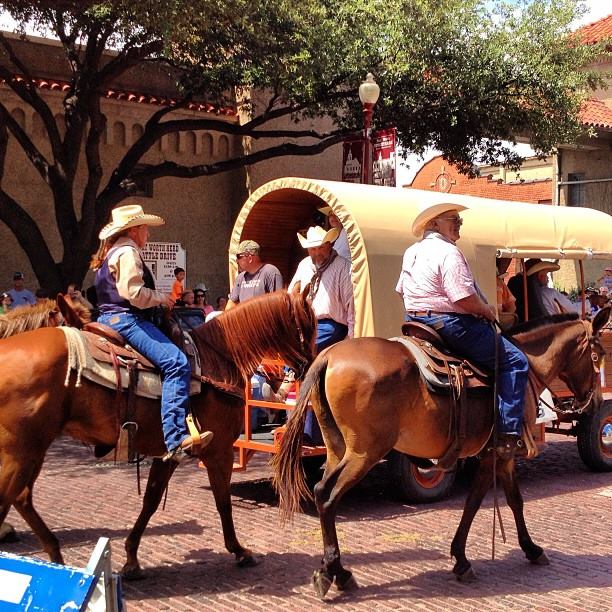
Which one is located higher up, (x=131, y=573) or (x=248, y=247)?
(x=248, y=247)

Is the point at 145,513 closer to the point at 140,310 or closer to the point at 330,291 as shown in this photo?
the point at 140,310

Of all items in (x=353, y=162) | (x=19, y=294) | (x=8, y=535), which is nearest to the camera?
(x=8, y=535)

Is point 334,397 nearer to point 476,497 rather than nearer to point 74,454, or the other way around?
point 476,497

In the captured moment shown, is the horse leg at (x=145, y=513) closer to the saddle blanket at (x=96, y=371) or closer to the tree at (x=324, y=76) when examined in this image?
the saddle blanket at (x=96, y=371)

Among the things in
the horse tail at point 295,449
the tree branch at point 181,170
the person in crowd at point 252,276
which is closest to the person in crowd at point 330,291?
the person in crowd at point 252,276

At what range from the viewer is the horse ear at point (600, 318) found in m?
6.50

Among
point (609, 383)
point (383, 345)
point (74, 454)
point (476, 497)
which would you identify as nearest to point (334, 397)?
point (383, 345)

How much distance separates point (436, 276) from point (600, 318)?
1.54m

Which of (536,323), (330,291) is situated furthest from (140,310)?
(536,323)

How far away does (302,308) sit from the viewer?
609 cm

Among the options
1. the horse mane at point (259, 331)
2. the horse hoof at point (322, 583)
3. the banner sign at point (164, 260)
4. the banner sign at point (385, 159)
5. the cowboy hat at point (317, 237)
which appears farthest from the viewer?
the banner sign at point (164, 260)

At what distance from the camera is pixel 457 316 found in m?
5.88

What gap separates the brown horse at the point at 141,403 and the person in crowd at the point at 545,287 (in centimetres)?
389

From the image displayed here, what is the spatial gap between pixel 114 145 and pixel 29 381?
13.6m
